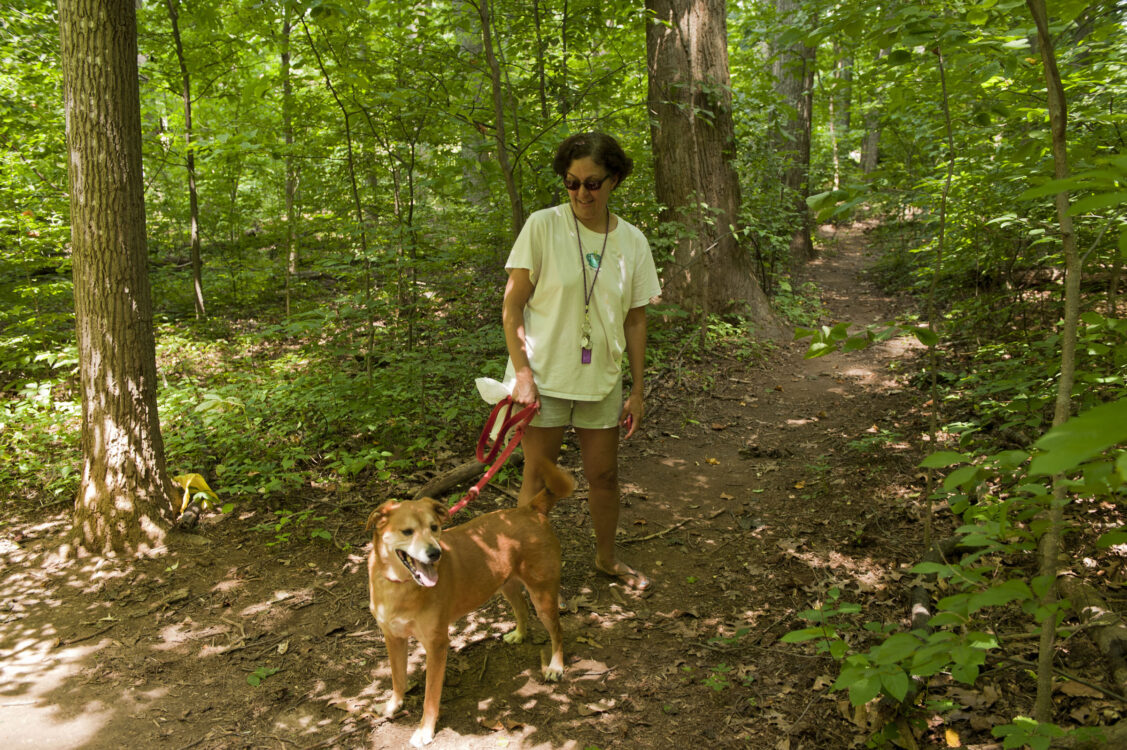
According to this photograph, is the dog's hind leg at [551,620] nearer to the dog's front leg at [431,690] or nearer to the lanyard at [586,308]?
the dog's front leg at [431,690]

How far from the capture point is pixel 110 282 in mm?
4125

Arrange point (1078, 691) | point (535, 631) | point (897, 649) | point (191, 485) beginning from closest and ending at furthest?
point (897, 649), point (1078, 691), point (535, 631), point (191, 485)

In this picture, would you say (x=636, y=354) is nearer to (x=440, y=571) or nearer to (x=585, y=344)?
(x=585, y=344)

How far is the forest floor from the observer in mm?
2799

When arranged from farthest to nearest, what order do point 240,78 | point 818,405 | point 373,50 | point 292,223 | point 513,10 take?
point 240,78, point 292,223, point 513,10, point 818,405, point 373,50

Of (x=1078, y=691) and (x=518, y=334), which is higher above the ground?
(x=518, y=334)

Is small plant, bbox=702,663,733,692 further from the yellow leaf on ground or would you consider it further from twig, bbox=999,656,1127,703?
the yellow leaf on ground

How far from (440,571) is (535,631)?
3.59 feet

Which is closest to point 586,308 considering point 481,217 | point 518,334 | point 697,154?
point 518,334

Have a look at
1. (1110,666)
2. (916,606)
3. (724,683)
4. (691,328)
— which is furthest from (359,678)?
(691,328)

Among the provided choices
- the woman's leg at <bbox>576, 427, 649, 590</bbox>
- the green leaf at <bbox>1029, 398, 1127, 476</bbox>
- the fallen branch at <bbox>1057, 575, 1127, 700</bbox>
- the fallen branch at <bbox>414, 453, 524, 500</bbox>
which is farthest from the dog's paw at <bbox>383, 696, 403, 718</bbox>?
the green leaf at <bbox>1029, 398, 1127, 476</bbox>

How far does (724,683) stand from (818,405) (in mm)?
4663

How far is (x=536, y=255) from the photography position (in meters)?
3.21

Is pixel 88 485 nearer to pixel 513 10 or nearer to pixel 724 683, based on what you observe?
pixel 724 683
